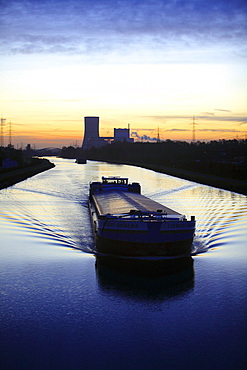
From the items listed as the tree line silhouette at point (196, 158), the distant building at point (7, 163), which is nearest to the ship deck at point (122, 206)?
the tree line silhouette at point (196, 158)

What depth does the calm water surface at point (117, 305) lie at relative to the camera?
10.3 meters

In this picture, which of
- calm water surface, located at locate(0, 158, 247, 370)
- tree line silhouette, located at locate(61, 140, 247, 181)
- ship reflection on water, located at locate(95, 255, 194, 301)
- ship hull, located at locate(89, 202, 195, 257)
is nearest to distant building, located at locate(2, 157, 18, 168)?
tree line silhouette, located at locate(61, 140, 247, 181)

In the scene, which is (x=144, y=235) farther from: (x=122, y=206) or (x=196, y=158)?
(x=196, y=158)

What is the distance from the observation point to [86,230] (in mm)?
24797

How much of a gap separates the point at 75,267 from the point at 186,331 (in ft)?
21.7

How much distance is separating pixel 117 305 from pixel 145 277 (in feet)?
9.01

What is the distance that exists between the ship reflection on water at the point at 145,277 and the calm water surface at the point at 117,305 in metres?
0.04

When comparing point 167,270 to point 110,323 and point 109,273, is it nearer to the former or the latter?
point 109,273

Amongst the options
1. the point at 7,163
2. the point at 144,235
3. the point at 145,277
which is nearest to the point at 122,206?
the point at 144,235

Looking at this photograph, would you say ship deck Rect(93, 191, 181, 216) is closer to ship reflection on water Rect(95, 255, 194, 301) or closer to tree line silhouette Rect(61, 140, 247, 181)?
ship reflection on water Rect(95, 255, 194, 301)

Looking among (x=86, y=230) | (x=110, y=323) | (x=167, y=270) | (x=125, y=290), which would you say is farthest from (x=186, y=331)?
(x=86, y=230)

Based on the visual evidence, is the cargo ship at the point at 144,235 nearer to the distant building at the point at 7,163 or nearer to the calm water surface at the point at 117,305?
the calm water surface at the point at 117,305

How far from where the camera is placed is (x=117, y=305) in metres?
13.6

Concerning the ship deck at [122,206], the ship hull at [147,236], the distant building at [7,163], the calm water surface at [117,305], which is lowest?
the calm water surface at [117,305]
